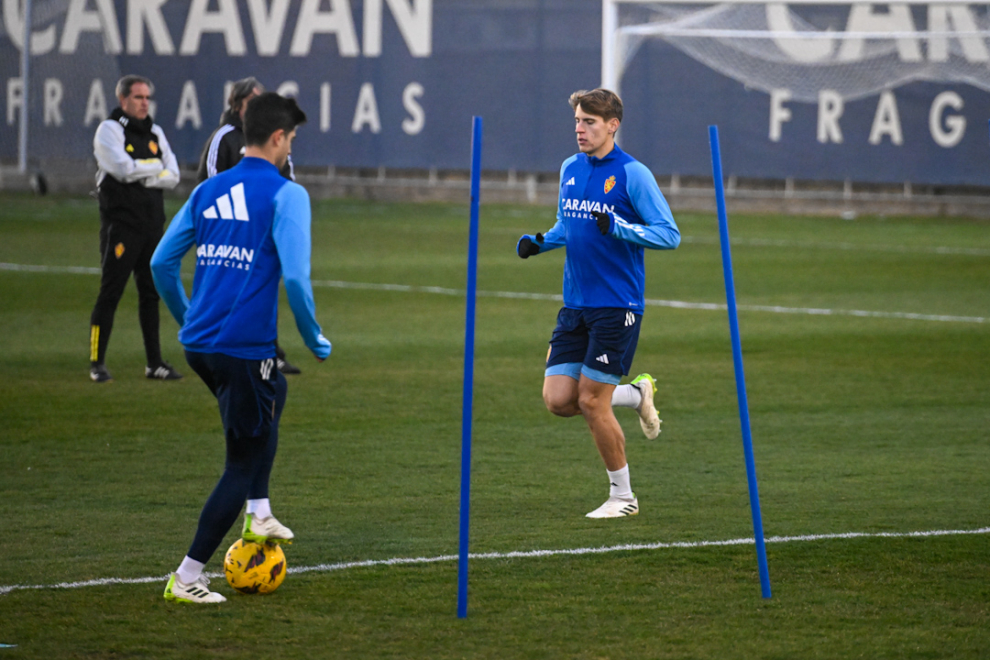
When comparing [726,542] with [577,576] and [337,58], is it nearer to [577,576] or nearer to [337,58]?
[577,576]

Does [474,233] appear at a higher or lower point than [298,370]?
higher

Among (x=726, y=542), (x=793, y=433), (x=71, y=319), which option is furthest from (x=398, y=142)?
(x=726, y=542)

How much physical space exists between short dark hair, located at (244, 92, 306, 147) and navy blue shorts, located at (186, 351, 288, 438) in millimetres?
838

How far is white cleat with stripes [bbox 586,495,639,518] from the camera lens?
696cm

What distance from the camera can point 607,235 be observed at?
6.84 meters

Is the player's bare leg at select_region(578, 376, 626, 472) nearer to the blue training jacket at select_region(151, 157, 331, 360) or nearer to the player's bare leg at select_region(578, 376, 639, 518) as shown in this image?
the player's bare leg at select_region(578, 376, 639, 518)

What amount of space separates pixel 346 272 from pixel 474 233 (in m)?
14.3

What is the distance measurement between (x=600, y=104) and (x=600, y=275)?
2.77ft

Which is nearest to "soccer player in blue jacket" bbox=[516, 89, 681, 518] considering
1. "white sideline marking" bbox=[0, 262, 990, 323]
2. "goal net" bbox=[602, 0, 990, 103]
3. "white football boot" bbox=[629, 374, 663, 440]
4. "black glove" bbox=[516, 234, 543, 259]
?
"black glove" bbox=[516, 234, 543, 259]

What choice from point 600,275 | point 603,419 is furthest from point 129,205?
point 603,419

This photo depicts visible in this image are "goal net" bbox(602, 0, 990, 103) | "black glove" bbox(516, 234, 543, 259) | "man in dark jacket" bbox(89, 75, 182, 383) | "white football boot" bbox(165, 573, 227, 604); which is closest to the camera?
"white football boot" bbox(165, 573, 227, 604)

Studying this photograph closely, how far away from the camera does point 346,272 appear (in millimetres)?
19250

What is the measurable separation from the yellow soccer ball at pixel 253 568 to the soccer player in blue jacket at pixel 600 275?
1.97m

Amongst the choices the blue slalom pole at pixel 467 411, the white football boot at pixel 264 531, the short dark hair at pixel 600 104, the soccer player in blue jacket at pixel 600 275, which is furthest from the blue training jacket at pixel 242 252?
the short dark hair at pixel 600 104
